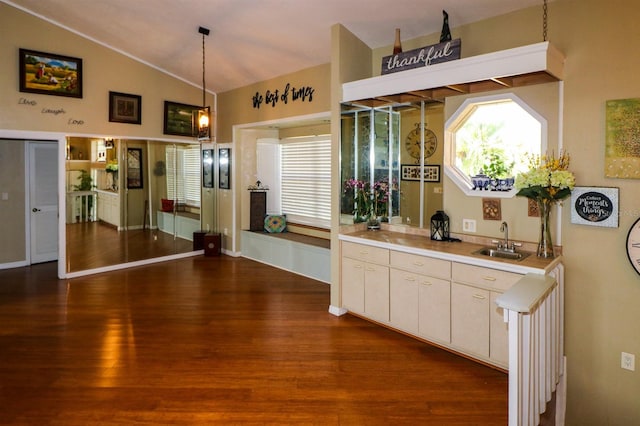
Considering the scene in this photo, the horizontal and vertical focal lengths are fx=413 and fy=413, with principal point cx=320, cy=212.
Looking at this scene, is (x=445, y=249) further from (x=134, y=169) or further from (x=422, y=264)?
(x=134, y=169)

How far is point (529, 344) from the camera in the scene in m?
2.09

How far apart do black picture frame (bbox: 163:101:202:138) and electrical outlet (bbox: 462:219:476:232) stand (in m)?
4.67

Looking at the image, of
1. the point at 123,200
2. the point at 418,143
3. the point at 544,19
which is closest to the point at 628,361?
the point at 418,143

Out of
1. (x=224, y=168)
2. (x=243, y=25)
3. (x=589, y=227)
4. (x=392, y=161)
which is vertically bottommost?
(x=589, y=227)

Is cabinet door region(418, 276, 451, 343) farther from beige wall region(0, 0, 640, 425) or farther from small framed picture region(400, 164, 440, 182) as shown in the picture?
small framed picture region(400, 164, 440, 182)

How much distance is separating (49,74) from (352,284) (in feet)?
16.2

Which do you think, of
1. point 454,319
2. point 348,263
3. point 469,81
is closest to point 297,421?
point 454,319

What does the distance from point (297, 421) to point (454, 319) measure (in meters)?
1.58

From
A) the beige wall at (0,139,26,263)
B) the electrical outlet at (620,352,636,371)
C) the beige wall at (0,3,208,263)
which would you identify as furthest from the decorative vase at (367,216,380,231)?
the beige wall at (0,139,26,263)

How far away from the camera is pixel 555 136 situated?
329 centimetres

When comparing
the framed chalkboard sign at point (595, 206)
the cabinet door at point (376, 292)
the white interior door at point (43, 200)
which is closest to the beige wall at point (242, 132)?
the white interior door at point (43, 200)

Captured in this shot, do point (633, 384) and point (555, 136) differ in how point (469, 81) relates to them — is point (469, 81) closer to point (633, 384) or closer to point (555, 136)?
point (555, 136)

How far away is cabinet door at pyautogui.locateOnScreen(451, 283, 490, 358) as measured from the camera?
3270mm

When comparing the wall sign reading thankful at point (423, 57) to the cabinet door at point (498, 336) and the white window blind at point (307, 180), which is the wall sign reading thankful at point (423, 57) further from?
the white window blind at point (307, 180)
